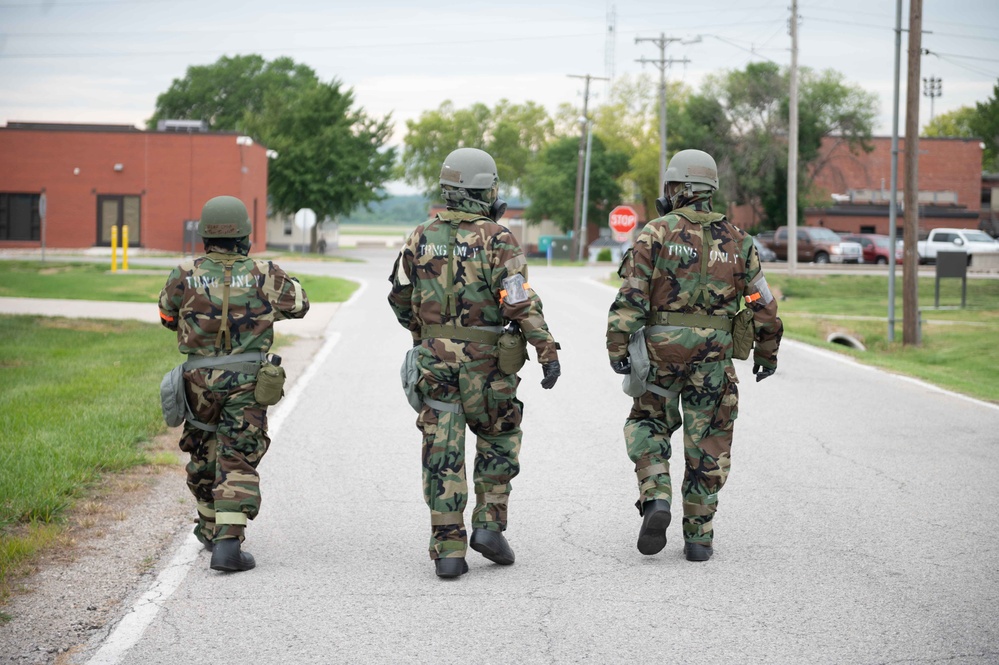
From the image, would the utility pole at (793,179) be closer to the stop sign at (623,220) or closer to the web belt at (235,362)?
the stop sign at (623,220)

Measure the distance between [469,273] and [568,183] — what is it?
3063 inches

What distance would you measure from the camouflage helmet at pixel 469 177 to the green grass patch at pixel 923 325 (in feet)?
29.8

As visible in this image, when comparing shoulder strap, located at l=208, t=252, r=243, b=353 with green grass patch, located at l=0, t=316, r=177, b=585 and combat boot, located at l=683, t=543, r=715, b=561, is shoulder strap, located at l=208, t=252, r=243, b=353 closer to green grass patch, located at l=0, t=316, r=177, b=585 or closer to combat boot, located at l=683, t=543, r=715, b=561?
green grass patch, located at l=0, t=316, r=177, b=585

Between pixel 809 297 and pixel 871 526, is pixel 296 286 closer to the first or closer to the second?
pixel 871 526

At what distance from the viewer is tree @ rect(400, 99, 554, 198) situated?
112000 mm

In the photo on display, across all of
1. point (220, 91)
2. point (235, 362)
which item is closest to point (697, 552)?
point (235, 362)

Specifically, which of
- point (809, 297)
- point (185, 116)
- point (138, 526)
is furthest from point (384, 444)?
point (185, 116)

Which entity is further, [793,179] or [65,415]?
[793,179]

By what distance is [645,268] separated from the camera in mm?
6199

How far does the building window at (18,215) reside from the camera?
181 ft

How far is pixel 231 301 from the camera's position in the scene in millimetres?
6070

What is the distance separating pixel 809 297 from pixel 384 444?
26.7 meters

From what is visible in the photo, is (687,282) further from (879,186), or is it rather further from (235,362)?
(879,186)

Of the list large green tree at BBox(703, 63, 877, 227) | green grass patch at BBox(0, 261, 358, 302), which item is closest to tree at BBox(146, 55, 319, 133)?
large green tree at BBox(703, 63, 877, 227)
